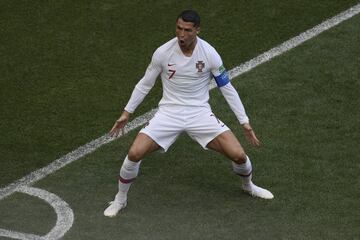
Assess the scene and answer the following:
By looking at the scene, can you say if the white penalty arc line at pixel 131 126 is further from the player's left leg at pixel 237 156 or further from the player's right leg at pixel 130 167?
the player's left leg at pixel 237 156

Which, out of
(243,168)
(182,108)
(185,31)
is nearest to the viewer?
(185,31)

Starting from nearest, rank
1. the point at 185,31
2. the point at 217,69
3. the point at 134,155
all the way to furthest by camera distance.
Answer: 1. the point at 185,31
2. the point at 134,155
3. the point at 217,69

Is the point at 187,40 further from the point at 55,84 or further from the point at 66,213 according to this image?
the point at 55,84

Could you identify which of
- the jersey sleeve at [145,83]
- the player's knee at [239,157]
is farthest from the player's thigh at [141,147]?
the player's knee at [239,157]

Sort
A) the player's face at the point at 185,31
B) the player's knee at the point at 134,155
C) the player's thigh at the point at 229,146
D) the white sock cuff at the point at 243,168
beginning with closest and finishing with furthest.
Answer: the player's face at the point at 185,31
the player's knee at the point at 134,155
the player's thigh at the point at 229,146
the white sock cuff at the point at 243,168

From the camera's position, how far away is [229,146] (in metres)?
10.5

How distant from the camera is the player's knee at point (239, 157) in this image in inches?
413

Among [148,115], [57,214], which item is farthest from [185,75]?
[148,115]

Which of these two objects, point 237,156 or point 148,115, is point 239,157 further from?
point 148,115

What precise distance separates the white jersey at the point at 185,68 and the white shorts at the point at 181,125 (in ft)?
0.30

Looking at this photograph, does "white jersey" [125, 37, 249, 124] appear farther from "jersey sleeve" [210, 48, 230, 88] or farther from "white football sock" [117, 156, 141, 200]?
"white football sock" [117, 156, 141, 200]

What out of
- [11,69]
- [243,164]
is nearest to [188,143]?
[243,164]

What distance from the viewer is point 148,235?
33.5ft

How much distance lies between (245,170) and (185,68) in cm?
122
